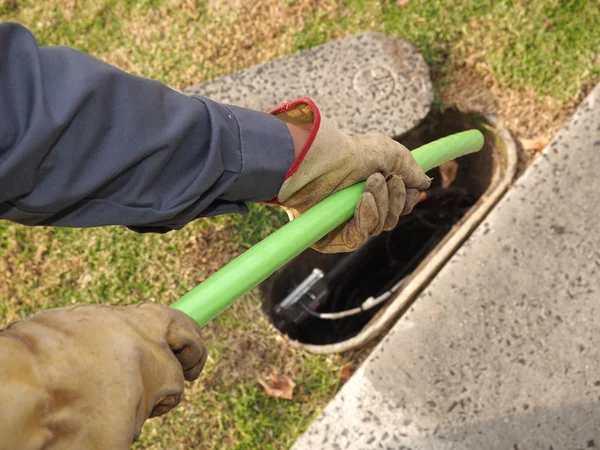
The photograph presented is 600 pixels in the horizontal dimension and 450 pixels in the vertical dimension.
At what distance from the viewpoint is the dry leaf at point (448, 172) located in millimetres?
3436

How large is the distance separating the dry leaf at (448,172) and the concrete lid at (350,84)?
1.99 ft

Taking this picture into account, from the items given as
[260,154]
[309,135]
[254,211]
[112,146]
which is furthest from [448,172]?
[112,146]

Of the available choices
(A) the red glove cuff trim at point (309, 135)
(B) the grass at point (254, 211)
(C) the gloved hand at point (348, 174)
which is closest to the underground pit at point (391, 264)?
(B) the grass at point (254, 211)

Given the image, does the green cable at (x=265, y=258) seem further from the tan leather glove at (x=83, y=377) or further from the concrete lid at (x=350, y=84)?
the concrete lid at (x=350, y=84)

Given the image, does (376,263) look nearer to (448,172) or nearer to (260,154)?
(448,172)

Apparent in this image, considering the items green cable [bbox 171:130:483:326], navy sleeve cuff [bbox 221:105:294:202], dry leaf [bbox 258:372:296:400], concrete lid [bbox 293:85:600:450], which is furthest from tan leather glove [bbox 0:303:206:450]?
dry leaf [bbox 258:372:296:400]

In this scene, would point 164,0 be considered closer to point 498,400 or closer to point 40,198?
point 40,198

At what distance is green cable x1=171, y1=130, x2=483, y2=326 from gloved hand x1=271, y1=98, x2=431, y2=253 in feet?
0.19

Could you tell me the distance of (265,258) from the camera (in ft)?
5.49

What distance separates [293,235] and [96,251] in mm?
1675

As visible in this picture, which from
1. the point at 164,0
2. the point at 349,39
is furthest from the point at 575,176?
the point at 164,0

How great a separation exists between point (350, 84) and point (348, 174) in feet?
4.47

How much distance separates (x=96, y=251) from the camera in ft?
9.73

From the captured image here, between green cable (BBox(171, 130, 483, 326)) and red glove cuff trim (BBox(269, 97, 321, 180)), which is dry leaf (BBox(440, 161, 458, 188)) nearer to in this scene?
green cable (BBox(171, 130, 483, 326))
